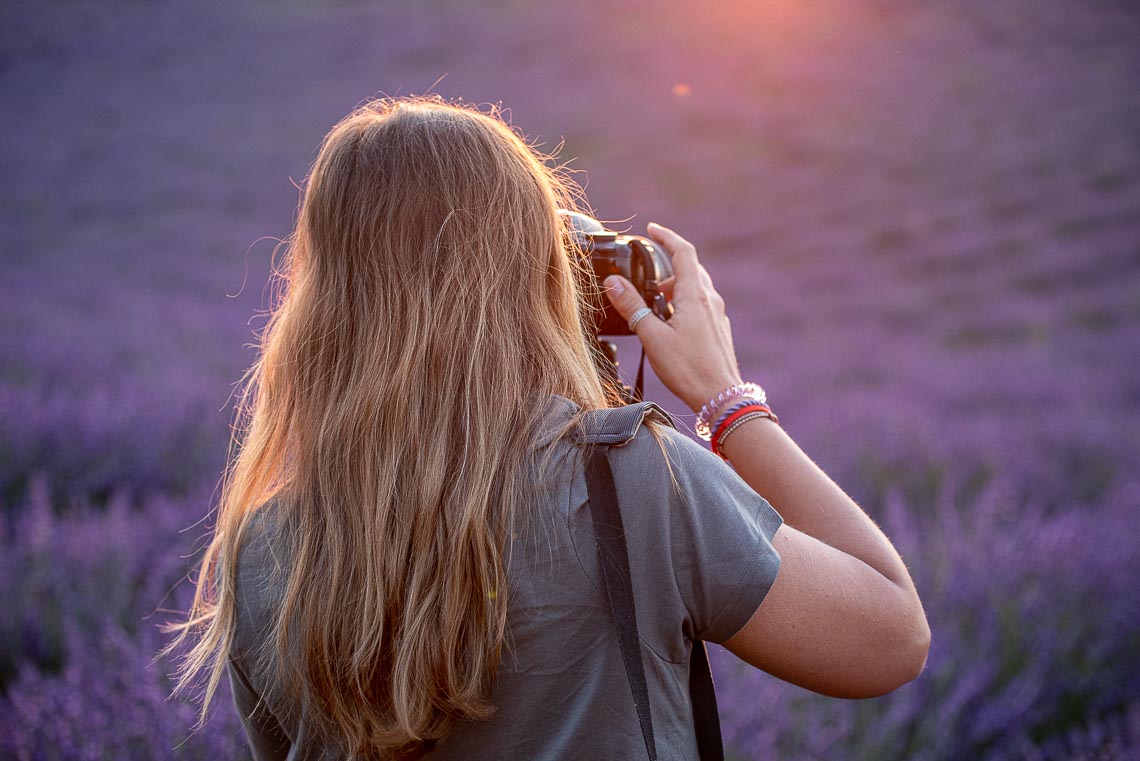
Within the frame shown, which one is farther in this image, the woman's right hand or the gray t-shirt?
the woman's right hand

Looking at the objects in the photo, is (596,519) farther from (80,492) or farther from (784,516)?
(80,492)

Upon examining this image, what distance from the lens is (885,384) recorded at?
4508 mm

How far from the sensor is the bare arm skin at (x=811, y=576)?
2.54ft

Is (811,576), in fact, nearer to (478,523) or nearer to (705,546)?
(705,546)

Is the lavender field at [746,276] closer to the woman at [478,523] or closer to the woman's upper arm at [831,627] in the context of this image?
the woman at [478,523]

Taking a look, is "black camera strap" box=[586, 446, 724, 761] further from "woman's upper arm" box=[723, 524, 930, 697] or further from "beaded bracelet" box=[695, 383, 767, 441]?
"beaded bracelet" box=[695, 383, 767, 441]

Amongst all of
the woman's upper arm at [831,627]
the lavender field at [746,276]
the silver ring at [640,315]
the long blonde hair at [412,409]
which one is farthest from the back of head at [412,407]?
the lavender field at [746,276]

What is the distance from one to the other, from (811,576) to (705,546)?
112mm

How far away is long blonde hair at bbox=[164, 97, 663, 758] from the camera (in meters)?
0.79

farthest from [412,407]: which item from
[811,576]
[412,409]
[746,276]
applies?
[746,276]

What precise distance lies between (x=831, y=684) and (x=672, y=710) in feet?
0.48

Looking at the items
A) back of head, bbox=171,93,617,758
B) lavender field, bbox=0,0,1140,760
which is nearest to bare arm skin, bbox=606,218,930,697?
back of head, bbox=171,93,617,758

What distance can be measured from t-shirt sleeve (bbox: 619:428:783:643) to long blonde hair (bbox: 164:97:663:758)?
103mm

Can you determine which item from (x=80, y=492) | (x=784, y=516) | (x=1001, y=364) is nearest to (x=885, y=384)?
(x=1001, y=364)
